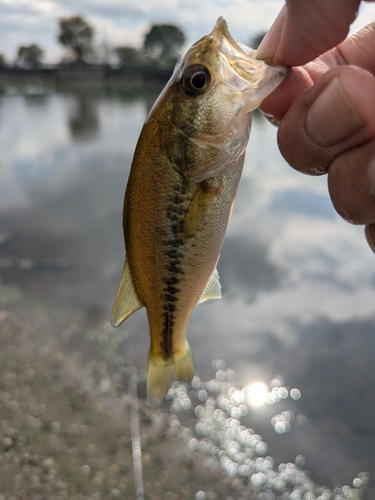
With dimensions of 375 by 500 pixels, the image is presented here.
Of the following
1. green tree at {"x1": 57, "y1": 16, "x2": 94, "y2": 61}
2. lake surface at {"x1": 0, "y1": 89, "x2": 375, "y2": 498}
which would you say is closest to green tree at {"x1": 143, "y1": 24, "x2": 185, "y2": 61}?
green tree at {"x1": 57, "y1": 16, "x2": 94, "y2": 61}

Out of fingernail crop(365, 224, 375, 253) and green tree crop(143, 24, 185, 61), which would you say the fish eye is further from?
green tree crop(143, 24, 185, 61)

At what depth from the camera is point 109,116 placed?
31219 millimetres

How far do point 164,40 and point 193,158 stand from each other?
97.9 m

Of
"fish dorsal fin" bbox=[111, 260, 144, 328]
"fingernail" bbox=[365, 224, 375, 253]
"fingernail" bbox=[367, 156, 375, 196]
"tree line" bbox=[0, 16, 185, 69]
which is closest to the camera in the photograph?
"fingernail" bbox=[367, 156, 375, 196]

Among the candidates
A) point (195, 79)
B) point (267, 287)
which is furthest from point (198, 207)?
point (267, 287)

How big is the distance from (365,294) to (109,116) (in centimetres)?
2818

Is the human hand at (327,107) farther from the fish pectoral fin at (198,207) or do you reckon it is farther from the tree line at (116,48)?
the tree line at (116,48)

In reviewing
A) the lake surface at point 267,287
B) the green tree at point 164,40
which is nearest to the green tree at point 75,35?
the green tree at point 164,40

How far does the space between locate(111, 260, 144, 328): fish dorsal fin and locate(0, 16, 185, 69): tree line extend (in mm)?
88891

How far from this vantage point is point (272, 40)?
5.67ft

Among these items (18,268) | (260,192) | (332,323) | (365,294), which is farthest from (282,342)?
(260,192)

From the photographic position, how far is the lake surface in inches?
197

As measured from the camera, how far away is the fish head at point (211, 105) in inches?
66.9

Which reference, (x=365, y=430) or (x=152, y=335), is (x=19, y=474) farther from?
(x=365, y=430)
